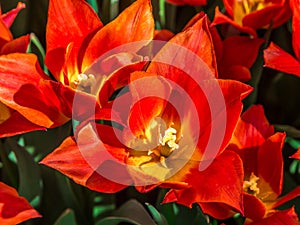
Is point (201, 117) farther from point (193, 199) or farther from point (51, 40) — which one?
point (51, 40)

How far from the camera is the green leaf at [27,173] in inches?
35.9

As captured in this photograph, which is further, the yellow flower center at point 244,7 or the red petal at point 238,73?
the yellow flower center at point 244,7

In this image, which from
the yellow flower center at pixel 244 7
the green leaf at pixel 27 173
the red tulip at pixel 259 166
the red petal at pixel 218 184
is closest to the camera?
the red petal at pixel 218 184

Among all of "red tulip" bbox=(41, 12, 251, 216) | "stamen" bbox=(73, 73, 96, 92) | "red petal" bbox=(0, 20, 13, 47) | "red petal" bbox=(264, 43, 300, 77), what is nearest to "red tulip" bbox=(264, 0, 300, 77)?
"red petal" bbox=(264, 43, 300, 77)

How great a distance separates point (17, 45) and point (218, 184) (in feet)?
1.05

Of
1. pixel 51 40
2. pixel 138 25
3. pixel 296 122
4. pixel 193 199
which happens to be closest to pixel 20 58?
pixel 51 40

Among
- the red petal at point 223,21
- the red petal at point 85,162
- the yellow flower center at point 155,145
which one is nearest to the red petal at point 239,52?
the red petal at point 223,21

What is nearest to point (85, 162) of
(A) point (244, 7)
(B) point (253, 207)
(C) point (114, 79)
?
(C) point (114, 79)

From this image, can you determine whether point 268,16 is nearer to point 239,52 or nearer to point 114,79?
point 239,52

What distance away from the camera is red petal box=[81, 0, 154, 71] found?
0.80m

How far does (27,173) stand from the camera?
92 cm

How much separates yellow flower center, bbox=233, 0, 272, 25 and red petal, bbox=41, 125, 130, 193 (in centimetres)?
39

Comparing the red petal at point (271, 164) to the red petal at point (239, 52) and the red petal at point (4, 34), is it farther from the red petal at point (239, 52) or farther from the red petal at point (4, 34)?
the red petal at point (4, 34)

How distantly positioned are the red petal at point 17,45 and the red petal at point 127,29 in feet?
0.27
